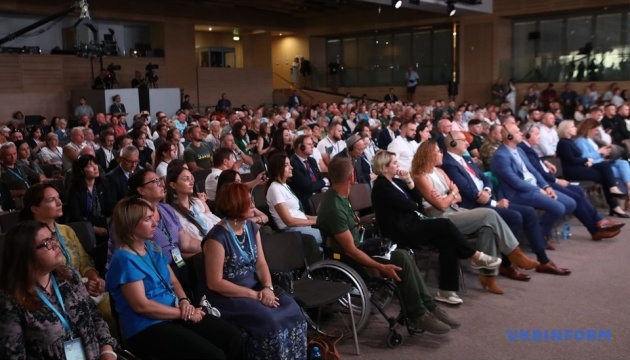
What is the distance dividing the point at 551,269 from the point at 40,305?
400 cm

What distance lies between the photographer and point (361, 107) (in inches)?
539

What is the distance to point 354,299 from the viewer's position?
3.70m

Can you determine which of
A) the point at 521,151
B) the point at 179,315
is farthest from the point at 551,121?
the point at 179,315

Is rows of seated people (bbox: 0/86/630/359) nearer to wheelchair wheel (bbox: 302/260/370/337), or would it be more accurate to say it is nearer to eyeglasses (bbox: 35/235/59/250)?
eyeglasses (bbox: 35/235/59/250)

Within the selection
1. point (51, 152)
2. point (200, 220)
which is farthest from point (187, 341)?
point (51, 152)

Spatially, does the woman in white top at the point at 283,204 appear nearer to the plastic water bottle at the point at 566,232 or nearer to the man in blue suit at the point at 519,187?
the man in blue suit at the point at 519,187

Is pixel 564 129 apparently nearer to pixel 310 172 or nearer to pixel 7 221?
pixel 310 172

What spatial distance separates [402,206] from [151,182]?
173cm

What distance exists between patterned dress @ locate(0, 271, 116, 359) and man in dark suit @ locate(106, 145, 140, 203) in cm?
239

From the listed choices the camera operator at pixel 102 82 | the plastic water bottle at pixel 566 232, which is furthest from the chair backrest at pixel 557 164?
the camera operator at pixel 102 82

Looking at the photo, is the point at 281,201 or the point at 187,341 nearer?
the point at 187,341

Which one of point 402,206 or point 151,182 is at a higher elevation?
point 151,182

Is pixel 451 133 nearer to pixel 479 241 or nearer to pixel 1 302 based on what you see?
pixel 479 241

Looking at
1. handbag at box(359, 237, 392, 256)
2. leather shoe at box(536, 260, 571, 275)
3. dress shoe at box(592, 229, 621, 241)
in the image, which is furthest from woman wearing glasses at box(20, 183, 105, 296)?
dress shoe at box(592, 229, 621, 241)
